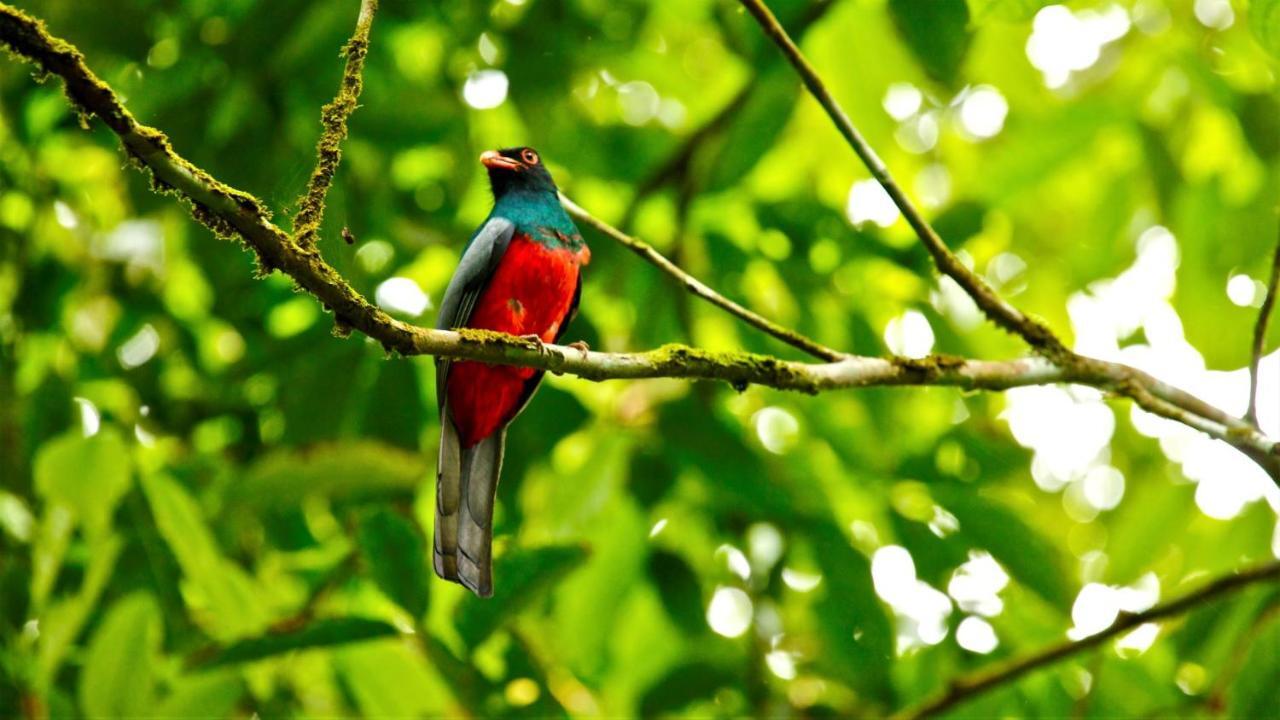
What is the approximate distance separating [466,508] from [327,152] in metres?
1.83

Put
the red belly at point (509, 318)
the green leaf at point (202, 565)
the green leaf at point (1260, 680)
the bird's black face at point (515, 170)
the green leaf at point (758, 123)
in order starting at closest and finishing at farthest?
the green leaf at point (1260, 680) < the green leaf at point (202, 565) < the green leaf at point (758, 123) < the red belly at point (509, 318) < the bird's black face at point (515, 170)

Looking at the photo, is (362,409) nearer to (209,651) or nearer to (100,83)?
(209,651)

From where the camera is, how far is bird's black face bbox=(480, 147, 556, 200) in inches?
171

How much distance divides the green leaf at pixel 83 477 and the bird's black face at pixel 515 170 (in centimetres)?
168

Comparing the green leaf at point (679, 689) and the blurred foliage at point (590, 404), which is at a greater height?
the blurred foliage at point (590, 404)

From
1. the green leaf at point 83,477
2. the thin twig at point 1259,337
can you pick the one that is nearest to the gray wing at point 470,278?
the green leaf at point 83,477

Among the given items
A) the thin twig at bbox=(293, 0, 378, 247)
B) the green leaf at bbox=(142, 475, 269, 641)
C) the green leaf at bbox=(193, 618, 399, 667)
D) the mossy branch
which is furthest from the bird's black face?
the thin twig at bbox=(293, 0, 378, 247)

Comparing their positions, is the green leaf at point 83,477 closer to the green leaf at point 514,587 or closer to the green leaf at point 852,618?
the green leaf at point 514,587

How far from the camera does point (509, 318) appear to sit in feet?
12.5

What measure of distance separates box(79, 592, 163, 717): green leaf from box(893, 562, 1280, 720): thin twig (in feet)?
6.77

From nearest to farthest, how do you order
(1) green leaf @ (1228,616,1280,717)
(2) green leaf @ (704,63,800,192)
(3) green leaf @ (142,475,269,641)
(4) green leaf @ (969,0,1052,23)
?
(4) green leaf @ (969,0,1052,23) → (1) green leaf @ (1228,616,1280,717) → (3) green leaf @ (142,475,269,641) → (2) green leaf @ (704,63,800,192)

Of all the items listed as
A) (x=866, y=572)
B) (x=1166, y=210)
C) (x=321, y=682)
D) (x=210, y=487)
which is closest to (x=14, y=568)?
(x=210, y=487)

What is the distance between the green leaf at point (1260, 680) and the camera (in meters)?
2.99

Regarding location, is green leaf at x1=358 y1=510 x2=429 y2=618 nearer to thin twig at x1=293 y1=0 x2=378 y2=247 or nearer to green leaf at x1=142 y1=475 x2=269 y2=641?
green leaf at x1=142 y1=475 x2=269 y2=641
